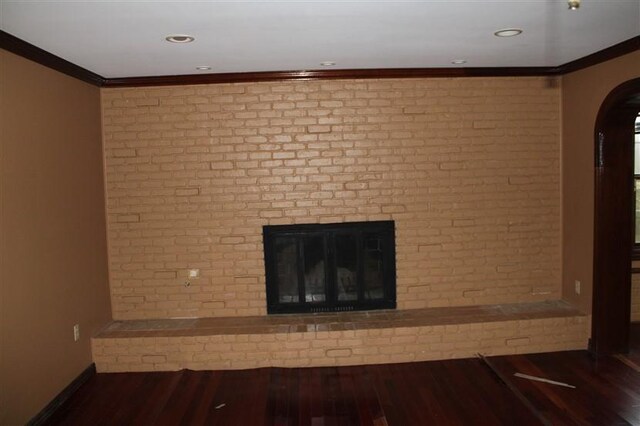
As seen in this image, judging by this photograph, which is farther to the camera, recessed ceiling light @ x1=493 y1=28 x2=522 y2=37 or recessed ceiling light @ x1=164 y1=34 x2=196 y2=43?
recessed ceiling light @ x1=493 y1=28 x2=522 y2=37

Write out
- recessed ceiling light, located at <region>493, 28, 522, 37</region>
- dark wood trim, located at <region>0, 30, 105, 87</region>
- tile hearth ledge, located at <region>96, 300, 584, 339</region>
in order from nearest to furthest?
dark wood trim, located at <region>0, 30, 105, 87</region> < recessed ceiling light, located at <region>493, 28, 522, 37</region> < tile hearth ledge, located at <region>96, 300, 584, 339</region>

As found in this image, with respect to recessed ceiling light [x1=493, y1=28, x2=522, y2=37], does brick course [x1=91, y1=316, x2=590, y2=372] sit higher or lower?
lower

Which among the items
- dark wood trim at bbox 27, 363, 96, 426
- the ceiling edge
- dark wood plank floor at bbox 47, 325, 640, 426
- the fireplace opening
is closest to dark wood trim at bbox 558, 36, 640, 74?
the ceiling edge

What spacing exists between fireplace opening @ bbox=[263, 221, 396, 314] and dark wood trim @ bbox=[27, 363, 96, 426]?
1.61 m

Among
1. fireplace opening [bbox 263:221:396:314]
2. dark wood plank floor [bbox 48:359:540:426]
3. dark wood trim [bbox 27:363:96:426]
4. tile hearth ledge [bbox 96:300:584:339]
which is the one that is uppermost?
fireplace opening [bbox 263:221:396:314]

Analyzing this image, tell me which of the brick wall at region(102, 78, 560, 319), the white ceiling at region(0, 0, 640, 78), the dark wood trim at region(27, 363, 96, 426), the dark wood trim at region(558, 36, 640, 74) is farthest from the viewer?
the brick wall at region(102, 78, 560, 319)

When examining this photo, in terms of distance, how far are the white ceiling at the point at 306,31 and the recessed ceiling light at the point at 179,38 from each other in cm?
5

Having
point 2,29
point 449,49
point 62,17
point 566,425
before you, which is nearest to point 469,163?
A: point 449,49

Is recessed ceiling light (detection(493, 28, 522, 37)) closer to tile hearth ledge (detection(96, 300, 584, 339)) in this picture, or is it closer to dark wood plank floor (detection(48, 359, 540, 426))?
tile hearth ledge (detection(96, 300, 584, 339))

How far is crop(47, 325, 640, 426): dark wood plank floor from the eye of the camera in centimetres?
344

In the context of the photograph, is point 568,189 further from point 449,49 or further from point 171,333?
point 171,333

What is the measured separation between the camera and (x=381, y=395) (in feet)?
12.4

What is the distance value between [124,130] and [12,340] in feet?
7.05

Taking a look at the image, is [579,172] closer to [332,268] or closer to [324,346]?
[332,268]
